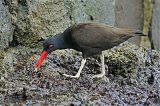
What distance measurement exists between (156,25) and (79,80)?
14.2ft

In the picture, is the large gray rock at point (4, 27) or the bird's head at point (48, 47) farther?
the large gray rock at point (4, 27)

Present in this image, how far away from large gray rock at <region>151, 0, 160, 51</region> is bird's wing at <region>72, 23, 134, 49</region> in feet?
11.9

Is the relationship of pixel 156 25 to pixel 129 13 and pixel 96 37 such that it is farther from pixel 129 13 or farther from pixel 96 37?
pixel 96 37

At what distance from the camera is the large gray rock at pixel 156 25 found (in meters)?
12.3

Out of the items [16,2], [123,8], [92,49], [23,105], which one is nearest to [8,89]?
[23,105]

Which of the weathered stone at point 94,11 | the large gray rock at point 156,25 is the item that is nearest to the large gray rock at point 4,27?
the weathered stone at point 94,11

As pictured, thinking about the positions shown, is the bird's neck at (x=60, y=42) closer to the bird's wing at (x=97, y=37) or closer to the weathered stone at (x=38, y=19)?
the bird's wing at (x=97, y=37)

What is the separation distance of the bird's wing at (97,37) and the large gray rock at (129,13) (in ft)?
10.6

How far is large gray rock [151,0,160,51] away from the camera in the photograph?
1227cm

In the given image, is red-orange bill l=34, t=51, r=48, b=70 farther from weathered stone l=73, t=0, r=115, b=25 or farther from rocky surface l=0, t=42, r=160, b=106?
weathered stone l=73, t=0, r=115, b=25

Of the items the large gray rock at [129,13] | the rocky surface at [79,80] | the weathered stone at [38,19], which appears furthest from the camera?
the large gray rock at [129,13]

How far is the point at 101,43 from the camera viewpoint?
8.70 meters

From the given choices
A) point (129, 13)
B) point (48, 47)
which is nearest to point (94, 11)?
point (129, 13)

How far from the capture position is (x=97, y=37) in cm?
872
